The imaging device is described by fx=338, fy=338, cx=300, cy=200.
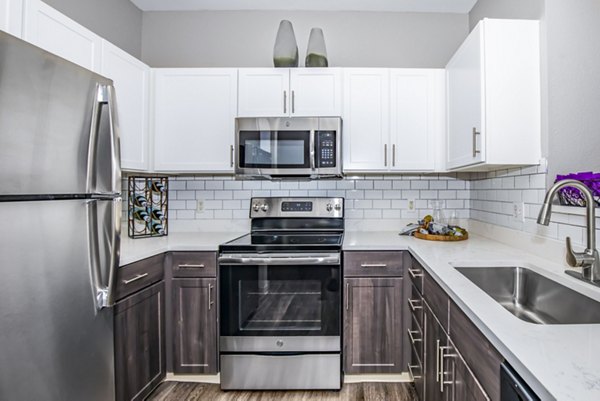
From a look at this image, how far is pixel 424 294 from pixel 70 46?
83.1 inches

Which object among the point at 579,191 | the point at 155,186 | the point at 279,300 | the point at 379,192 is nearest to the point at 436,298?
the point at 579,191

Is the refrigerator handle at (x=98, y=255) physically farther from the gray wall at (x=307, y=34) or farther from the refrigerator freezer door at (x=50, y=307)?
the gray wall at (x=307, y=34)

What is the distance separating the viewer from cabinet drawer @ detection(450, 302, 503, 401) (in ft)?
2.88

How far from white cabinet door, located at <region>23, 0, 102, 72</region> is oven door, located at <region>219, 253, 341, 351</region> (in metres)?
1.29

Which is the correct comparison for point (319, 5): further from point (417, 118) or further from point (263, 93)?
point (417, 118)

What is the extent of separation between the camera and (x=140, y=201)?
2.36 meters

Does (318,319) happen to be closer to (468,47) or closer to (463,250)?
(463,250)

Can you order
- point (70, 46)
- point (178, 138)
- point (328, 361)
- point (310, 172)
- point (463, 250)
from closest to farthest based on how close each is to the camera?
point (70, 46) < point (463, 250) < point (328, 361) < point (310, 172) < point (178, 138)

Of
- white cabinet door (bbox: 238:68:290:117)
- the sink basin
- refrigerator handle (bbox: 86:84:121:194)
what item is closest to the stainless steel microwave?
white cabinet door (bbox: 238:68:290:117)

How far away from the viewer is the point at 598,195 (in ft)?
4.47

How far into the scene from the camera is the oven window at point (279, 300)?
6.55 feet

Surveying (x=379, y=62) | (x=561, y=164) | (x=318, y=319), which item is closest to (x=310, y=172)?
(x=318, y=319)

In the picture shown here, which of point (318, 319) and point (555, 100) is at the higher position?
point (555, 100)

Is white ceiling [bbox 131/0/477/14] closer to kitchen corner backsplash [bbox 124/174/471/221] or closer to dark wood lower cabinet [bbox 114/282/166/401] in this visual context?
kitchen corner backsplash [bbox 124/174/471/221]
